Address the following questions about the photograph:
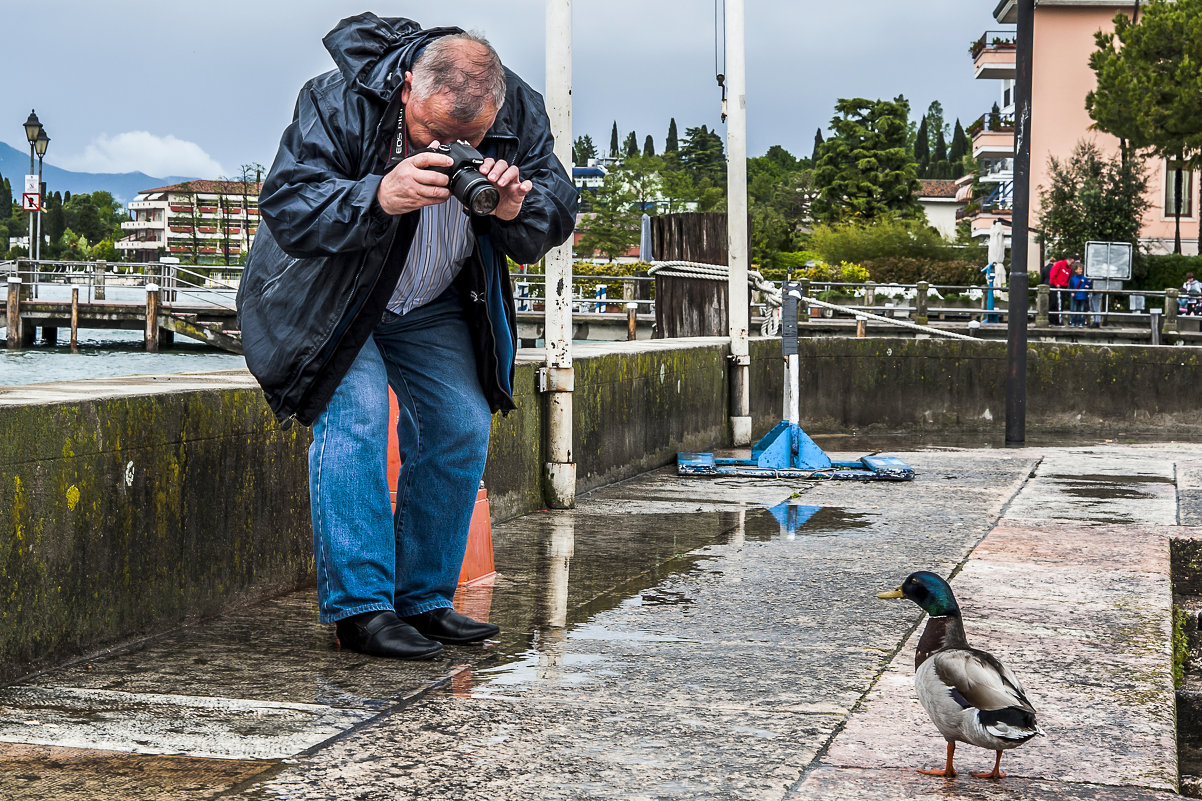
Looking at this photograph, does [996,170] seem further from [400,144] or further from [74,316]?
[400,144]

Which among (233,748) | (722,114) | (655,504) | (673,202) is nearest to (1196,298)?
(722,114)

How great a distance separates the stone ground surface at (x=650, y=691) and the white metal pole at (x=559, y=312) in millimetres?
866

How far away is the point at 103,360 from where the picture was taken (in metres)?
45.7

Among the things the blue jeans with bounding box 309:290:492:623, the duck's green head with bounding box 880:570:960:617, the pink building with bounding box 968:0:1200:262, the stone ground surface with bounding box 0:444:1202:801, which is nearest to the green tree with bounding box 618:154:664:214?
the pink building with bounding box 968:0:1200:262

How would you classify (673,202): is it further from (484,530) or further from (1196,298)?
(484,530)

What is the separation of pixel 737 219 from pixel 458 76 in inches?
262

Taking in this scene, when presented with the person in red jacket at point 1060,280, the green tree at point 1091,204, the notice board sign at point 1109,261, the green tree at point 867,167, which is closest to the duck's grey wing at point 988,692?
the person in red jacket at point 1060,280

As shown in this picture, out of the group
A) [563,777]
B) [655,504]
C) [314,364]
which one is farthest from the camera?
[655,504]

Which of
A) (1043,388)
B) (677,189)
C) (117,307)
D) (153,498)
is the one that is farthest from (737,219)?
(677,189)

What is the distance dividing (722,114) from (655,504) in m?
3.95

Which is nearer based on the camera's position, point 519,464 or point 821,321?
point 519,464

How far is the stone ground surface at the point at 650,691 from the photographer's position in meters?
2.63

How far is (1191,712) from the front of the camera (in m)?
3.83

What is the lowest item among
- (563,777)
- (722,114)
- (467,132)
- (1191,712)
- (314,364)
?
(1191,712)
